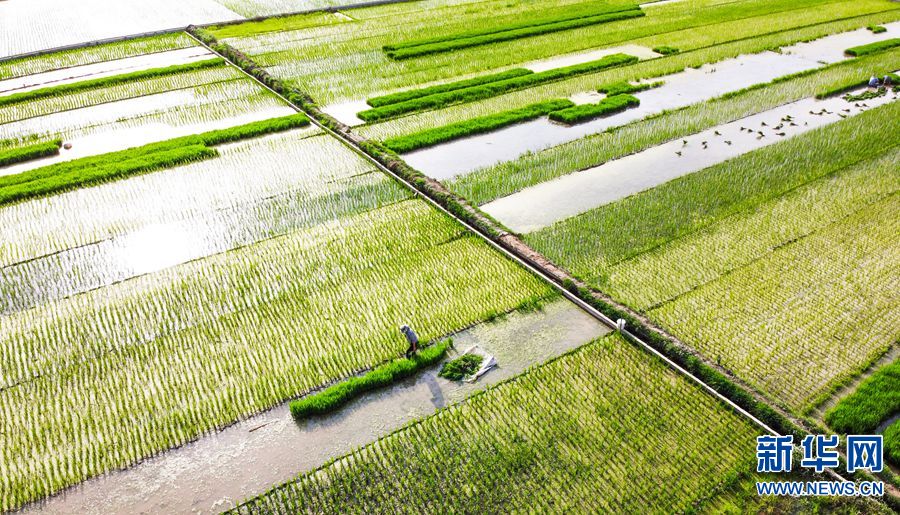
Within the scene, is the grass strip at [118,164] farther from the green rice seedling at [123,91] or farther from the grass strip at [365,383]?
the grass strip at [365,383]

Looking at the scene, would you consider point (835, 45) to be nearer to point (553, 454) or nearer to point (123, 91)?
point (553, 454)

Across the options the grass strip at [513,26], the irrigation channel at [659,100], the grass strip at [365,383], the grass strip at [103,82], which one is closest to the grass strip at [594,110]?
the irrigation channel at [659,100]

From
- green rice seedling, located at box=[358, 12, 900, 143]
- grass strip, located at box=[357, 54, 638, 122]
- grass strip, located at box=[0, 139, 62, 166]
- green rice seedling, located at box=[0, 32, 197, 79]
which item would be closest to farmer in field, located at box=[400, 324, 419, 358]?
green rice seedling, located at box=[358, 12, 900, 143]

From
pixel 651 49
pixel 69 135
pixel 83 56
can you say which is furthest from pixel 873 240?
pixel 83 56

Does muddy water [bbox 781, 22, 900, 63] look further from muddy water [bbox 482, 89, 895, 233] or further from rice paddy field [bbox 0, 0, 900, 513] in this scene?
muddy water [bbox 482, 89, 895, 233]

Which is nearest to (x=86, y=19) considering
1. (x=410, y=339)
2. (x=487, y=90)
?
(x=487, y=90)

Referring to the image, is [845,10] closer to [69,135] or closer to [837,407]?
[837,407]
